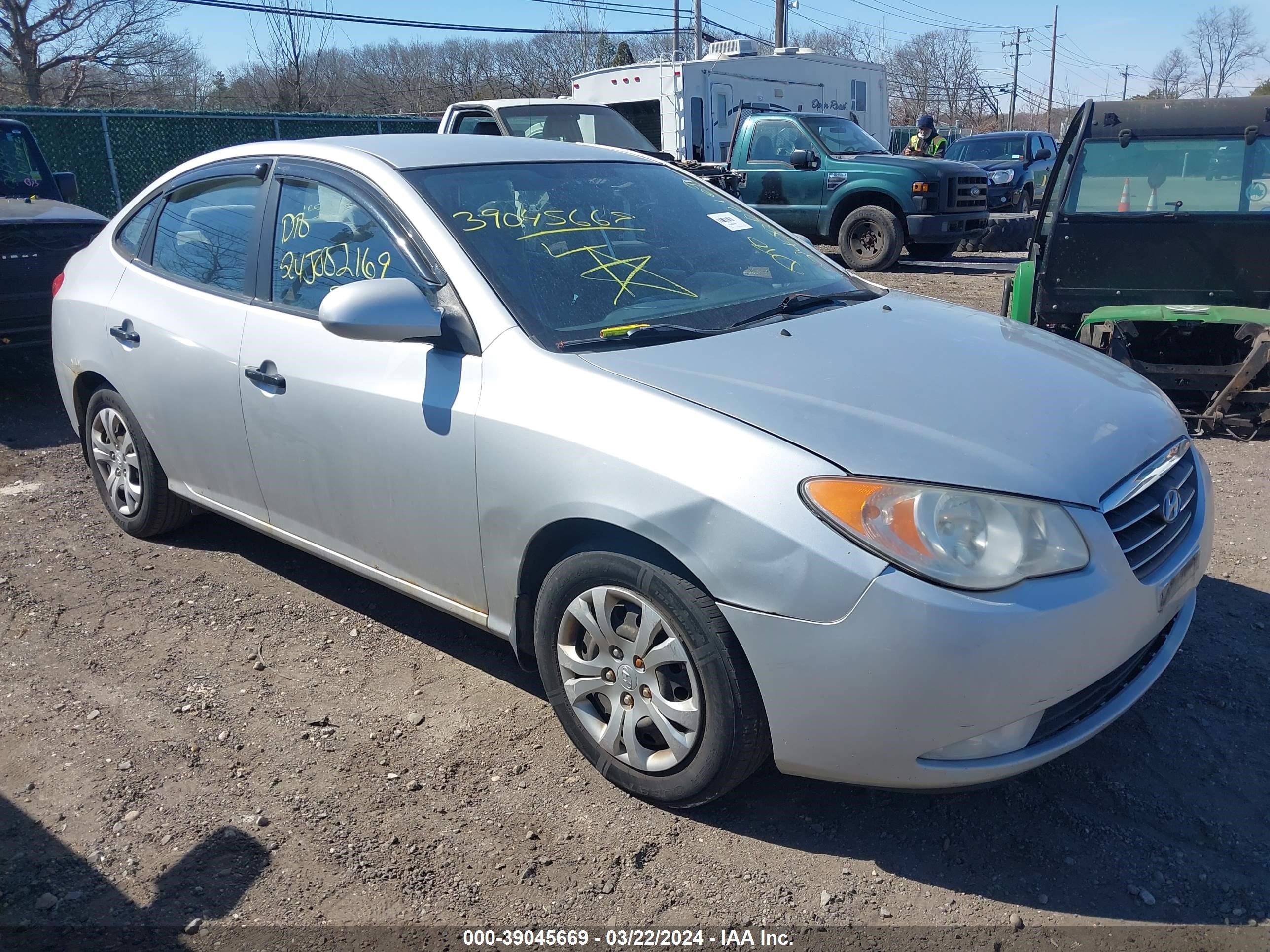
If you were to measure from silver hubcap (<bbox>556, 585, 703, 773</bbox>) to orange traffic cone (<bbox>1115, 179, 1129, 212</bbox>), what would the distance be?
17.4 feet

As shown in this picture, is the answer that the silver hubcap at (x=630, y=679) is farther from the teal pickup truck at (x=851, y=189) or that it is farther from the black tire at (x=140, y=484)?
the teal pickup truck at (x=851, y=189)

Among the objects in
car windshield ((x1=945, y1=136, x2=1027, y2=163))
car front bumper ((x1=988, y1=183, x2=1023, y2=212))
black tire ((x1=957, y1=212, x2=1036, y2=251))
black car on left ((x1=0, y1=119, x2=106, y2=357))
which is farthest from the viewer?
car windshield ((x1=945, y1=136, x2=1027, y2=163))

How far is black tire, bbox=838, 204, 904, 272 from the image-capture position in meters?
13.6

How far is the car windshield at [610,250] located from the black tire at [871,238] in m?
10.2

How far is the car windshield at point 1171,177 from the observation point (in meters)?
6.44

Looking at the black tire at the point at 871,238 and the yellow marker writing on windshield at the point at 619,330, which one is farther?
the black tire at the point at 871,238

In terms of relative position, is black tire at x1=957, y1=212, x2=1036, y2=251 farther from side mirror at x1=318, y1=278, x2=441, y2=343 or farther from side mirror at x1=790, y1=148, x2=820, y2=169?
side mirror at x1=318, y1=278, x2=441, y2=343

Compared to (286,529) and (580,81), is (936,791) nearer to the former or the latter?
(286,529)

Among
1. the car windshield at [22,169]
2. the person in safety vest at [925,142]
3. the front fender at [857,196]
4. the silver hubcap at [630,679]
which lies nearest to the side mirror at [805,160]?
the front fender at [857,196]

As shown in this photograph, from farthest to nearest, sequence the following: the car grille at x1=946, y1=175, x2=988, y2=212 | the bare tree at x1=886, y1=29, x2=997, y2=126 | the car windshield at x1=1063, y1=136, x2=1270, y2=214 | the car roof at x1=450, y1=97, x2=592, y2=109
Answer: the bare tree at x1=886, y1=29, x2=997, y2=126 → the car grille at x1=946, y1=175, x2=988, y2=212 → the car roof at x1=450, y1=97, x2=592, y2=109 → the car windshield at x1=1063, y1=136, x2=1270, y2=214

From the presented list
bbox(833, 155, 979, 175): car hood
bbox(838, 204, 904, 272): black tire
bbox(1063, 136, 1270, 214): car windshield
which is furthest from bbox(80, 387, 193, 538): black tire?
bbox(833, 155, 979, 175): car hood

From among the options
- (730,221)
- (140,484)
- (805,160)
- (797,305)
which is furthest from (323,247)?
(805,160)

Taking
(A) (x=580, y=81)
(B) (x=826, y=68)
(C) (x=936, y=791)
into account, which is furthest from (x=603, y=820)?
(B) (x=826, y=68)

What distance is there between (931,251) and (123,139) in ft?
40.6
